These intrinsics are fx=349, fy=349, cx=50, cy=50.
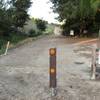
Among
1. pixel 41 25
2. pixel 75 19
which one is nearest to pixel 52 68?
pixel 75 19

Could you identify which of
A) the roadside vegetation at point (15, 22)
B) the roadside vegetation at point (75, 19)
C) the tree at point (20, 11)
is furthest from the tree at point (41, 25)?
the roadside vegetation at point (75, 19)

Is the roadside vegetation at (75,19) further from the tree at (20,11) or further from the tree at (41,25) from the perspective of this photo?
the tree at (41,25)

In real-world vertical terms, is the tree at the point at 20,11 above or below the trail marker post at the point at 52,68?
above

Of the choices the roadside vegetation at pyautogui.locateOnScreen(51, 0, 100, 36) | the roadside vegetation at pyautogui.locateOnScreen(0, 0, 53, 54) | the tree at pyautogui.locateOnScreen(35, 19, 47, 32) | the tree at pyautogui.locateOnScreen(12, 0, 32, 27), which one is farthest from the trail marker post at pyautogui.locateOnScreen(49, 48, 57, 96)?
the tree at pyautogui.locateOnScreen(35, 19, 47, 32)

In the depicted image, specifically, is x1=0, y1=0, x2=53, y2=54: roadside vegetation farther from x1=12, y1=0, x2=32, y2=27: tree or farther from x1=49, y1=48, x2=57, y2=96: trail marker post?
x1=49, y1=48, x2=57, y2=96: trail marker post

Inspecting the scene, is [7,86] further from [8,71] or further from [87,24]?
[87,24]

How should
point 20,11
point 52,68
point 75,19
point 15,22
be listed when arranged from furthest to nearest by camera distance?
point 20,11
point 15,22
point 75,19
point 52,68

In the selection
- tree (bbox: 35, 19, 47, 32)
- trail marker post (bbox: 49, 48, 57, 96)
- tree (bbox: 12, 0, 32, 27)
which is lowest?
trail marker post (bbox: 49, 48, 57, 96)

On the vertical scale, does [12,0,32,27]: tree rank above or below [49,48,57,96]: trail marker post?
above

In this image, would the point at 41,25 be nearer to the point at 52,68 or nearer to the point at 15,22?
the point at 15,22

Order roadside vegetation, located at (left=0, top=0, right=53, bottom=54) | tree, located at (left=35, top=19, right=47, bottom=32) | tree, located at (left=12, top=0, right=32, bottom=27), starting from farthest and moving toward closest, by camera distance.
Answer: tree, located at (left=35, top=19, right=47, bottom=32), tree, located at (left=12, top=0, right=32, bottom=27), roadside vegetation, located at (left=0, top=0, right=53, bottom=54)

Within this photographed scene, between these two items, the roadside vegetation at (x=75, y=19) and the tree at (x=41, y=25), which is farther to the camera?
the tree at (x=41, y=25)

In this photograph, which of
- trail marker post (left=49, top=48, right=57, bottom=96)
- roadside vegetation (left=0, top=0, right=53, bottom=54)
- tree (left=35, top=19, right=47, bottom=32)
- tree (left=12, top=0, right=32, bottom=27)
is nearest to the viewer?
trail marker post (left=49, top=48, right=57, bottom=96)

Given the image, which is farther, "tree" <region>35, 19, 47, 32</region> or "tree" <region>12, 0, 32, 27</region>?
"tree" <region>35, 19, 47, 32</region>
